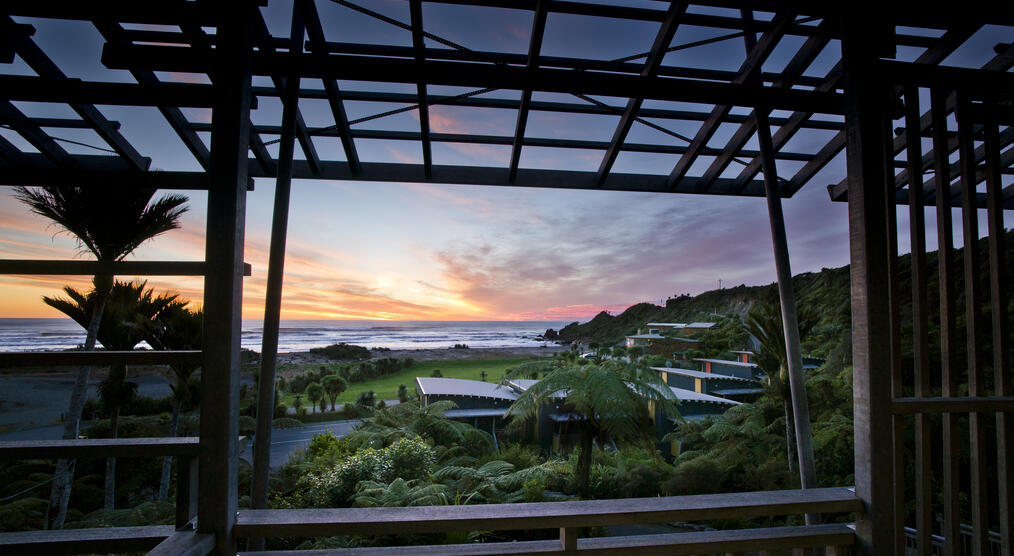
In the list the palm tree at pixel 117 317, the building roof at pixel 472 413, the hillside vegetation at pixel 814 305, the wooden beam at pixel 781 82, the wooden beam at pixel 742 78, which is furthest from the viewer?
the building roof at pixel 472 413

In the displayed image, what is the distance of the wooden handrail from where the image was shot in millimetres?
1138

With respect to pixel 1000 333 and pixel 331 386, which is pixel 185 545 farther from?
pixel 331 386

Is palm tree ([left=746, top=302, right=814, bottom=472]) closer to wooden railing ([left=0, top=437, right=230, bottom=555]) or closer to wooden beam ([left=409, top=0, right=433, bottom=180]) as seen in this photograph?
wooden beam ([left=409, top=0, right=433, bottom=180])

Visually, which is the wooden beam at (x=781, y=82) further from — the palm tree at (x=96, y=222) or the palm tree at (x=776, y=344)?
the palm tree at (x=96, y=222)

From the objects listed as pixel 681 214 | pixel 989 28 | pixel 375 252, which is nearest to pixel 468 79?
pixel 989 28

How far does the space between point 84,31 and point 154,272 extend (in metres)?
3.75

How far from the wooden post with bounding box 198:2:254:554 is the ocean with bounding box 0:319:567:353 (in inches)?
1002

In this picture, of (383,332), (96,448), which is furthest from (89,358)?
(383,332)

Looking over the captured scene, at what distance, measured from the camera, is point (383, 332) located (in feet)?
133

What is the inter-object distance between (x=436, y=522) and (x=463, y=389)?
8829mm

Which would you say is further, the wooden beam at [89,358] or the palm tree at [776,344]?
the palm tree at [776,344]

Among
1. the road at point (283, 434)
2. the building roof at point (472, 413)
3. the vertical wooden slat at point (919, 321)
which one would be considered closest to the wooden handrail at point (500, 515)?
the vertical wooden slat at point (919, 321)

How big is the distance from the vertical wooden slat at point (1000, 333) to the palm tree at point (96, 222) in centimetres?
447

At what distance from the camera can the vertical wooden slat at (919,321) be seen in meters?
1.38
